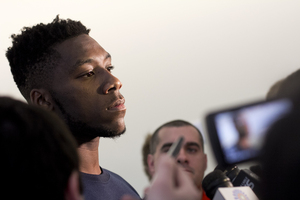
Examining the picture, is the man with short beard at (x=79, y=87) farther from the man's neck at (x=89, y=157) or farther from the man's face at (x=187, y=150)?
the man's face at (x=187, y=150)

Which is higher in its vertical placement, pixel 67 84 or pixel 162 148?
pixel 67 84

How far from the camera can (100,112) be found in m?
1.15

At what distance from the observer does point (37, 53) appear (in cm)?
126

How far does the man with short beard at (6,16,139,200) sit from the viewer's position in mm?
1152

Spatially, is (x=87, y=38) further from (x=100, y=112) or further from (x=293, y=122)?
(x=293, y=122)

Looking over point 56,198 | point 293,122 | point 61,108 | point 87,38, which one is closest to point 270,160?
point 293,122

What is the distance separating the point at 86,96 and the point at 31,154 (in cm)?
69

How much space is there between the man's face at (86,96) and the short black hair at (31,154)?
64 centimetres

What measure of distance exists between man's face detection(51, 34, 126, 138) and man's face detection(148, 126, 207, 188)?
55cm

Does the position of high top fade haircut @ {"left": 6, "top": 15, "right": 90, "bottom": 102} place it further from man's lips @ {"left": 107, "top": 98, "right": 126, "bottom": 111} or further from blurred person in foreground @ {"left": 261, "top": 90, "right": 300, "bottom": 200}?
blurred person in foreground @ {"left": 261, "top": 90, "right": 300, "bottom": 200}

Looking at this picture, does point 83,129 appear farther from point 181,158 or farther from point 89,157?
point 181,158

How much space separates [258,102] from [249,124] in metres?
0.05

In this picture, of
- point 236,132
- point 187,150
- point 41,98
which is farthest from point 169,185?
point 187,150

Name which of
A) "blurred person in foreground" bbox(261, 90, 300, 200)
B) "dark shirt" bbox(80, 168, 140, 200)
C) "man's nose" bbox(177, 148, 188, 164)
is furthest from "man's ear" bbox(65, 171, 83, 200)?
"man's nose" bbox(177, 148, 188, 164)
